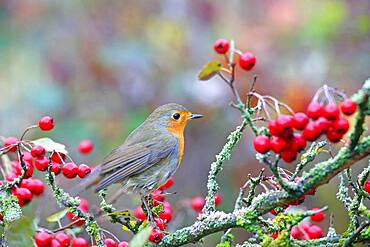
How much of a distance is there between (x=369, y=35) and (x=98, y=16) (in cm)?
281

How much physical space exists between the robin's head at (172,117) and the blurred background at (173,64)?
1281mm

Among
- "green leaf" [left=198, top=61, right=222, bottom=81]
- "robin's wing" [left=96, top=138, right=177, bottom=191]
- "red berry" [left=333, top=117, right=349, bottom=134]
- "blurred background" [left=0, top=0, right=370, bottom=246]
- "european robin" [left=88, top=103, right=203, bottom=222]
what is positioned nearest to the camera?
"red berry" [left=333, top=117, right=349, bottom=134]

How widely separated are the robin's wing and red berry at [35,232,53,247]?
1.82ft

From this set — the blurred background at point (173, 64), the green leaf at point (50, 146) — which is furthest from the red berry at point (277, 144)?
the blurred background at point (173, 64)

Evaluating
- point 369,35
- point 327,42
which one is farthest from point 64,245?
point 327,42

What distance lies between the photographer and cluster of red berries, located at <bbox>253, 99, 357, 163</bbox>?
74.5 inches

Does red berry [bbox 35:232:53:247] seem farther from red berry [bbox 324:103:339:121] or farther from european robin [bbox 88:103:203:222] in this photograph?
red berry [bbox 324:103:339:121]

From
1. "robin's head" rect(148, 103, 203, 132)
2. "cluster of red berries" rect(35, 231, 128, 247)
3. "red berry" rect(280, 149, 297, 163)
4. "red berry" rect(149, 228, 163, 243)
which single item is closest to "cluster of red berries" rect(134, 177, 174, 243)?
"red berry" rect(149, 228, 163, 243)

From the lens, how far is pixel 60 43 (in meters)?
6.73

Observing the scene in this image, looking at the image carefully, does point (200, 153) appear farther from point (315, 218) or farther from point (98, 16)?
point (315, 218)

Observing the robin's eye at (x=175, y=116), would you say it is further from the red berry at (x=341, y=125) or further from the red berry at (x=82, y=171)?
the red berry at (x=341, y=125)

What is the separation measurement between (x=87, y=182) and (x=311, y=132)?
1211 millimetres

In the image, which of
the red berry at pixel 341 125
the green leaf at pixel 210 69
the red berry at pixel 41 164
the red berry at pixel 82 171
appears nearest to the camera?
the red berry at pixel 341 125

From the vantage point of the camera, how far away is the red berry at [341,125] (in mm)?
1870
